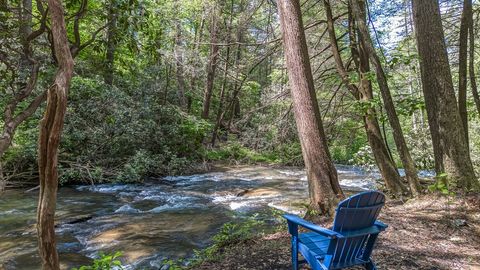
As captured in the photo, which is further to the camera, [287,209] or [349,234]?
[287,209]

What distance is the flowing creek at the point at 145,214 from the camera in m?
5.55

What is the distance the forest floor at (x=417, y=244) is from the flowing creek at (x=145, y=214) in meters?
1.66

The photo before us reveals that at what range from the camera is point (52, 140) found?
229 cm

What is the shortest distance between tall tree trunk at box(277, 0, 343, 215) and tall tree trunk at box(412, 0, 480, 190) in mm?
1857

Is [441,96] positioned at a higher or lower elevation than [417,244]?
higher

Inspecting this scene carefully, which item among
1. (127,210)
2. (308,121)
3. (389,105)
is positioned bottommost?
(127,210)

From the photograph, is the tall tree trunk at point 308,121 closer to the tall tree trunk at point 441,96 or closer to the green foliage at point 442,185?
the green foliage at point 442,185

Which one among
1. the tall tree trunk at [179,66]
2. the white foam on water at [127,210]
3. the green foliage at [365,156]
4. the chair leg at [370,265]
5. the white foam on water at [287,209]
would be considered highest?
the tall tree trunk at [179,66]

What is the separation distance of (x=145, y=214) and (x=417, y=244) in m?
5.60

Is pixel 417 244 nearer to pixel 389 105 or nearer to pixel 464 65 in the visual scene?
pixel 389 105

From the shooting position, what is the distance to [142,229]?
670cm

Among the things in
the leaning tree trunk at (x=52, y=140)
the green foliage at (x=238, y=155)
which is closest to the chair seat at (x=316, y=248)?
the leaning tree trunk at (x=52, y=140)

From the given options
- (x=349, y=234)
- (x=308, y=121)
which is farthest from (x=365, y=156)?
(x=349, y=234)

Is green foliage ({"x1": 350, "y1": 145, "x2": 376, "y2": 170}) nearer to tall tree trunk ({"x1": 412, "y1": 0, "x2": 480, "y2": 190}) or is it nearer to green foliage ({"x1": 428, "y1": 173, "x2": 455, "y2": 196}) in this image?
tall tree trunk ({"x1": 412, "y1": 0, "x2": 480, "y2": 190})
